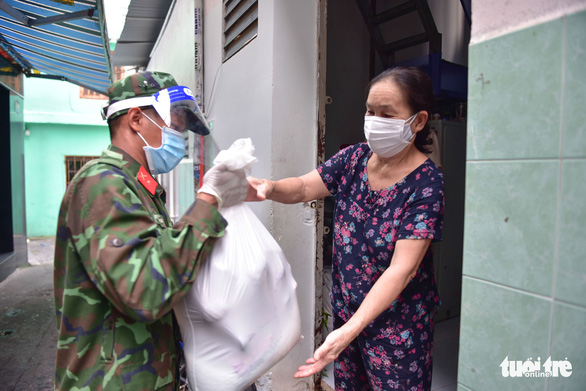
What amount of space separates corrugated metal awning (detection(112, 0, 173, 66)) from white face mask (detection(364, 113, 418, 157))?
17.8 ft

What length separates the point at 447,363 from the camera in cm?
272

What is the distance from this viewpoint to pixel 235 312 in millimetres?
1110

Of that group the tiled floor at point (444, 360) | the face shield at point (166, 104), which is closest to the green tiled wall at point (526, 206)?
the face shield at point (166, 104)

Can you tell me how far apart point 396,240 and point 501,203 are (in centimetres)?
46

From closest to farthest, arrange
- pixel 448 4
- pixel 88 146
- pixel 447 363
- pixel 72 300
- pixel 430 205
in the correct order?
pixel 72 300 → pixel 430 205 → pixel 447 363 → pixel 448 4 → pixel 88 146

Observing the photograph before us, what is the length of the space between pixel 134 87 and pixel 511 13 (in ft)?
3.85

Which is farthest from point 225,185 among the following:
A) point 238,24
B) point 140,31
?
point 140,31

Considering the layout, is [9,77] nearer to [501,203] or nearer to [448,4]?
[448,4]

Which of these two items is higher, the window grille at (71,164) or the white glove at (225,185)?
the window grille at (71,164)

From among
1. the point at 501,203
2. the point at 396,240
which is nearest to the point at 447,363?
the point at 396,240

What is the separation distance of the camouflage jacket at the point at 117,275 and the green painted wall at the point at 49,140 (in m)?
11.3

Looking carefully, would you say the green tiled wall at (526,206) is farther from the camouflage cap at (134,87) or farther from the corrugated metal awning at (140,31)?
the corrugated metal awning at (140,31)

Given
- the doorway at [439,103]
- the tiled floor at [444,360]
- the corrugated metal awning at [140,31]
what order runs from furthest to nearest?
the corrugated metal awning at [140,31] → the doorway at [439,103] → the tiled floor at [444,360]

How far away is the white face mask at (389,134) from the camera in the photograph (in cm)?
142
